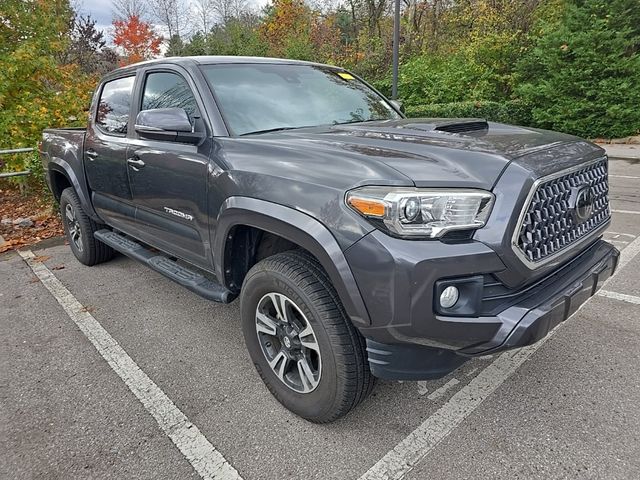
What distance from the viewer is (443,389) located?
246 centimetres

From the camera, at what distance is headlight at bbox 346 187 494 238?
1.66m

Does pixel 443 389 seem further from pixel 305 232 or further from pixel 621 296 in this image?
pixel 621 296

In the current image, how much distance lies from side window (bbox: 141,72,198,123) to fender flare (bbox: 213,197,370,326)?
2.57ft

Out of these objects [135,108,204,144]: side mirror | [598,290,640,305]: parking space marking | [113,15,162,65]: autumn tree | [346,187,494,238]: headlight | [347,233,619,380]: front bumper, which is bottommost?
[598,290,640,305]: parking space marking

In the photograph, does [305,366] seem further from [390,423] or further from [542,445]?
[542,445]

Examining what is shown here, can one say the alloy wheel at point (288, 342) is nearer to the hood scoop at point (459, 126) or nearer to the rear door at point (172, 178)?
the rear door at point (172, 178)

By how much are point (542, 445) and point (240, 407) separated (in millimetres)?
1510

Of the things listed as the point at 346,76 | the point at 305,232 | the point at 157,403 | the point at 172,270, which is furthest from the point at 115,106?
the point at 305,232

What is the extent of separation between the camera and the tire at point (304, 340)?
1.94 m

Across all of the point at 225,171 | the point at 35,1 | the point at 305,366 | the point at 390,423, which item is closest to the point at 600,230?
the point at 390,423

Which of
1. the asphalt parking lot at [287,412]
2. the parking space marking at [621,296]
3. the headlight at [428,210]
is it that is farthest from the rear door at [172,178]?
the parking space marking at [621,296]

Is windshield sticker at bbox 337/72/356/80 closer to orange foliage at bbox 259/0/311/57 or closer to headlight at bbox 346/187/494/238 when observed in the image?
headlight at bbox 346/187/494/238

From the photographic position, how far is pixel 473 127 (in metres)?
2.43

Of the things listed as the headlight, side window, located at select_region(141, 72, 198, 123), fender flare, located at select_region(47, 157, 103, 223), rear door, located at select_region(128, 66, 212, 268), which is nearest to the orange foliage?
fender flare, located at select_region(47, 157, 103, 223)
